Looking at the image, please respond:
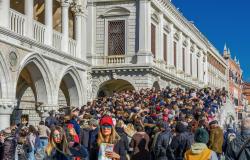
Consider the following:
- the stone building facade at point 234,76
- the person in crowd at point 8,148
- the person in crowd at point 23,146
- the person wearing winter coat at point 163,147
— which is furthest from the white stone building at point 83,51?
the stone building facade at point 234,76

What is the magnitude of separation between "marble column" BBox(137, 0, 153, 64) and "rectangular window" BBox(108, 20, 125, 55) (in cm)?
137

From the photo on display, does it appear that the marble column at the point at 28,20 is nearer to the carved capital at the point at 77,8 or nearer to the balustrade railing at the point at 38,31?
the balustrade railing at the point at 38,31

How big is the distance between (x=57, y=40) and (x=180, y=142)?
1663 centimetres

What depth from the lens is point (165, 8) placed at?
39.5m

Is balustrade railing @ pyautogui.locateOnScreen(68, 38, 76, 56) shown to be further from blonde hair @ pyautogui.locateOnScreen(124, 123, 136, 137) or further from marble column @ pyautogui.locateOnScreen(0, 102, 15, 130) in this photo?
blonde hair @ pyautogui.locateOnScreen(124, 123, 136, 137)

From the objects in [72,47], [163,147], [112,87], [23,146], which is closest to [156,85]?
[112,87]

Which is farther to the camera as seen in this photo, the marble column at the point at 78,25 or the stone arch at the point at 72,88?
the marble column at the point at 78,25

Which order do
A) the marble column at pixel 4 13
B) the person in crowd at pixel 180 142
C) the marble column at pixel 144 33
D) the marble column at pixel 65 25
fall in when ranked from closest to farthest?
the person in crowd at pixel 180 142, the marble column at pixel 4 13, the marble column at pixel 65 25, the marble column at pixel 144 33

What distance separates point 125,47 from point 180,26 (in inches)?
423

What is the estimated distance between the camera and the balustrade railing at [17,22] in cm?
2288

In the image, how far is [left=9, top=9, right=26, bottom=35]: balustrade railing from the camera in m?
22.9

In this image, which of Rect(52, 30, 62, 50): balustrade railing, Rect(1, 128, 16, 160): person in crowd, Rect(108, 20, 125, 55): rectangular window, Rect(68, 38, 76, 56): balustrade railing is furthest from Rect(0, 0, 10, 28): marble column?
Rect(108, 20, 125, 55): rectangular window

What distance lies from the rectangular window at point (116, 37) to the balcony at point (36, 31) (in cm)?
579

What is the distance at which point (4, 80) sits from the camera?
21875 mm
